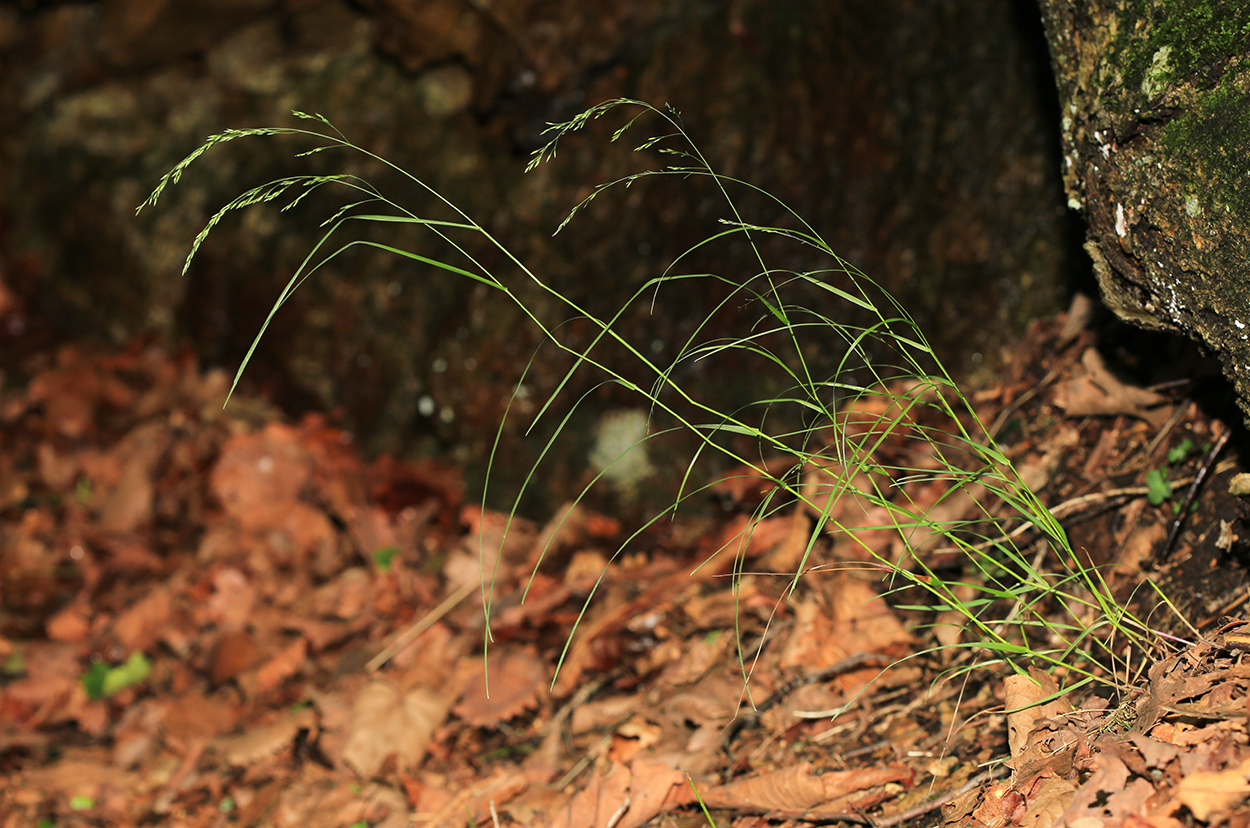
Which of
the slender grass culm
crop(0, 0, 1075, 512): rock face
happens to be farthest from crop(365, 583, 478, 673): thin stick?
the slender grass culm

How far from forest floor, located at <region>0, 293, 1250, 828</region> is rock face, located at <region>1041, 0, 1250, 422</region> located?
1.18ft

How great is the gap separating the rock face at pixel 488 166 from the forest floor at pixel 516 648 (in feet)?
1.01

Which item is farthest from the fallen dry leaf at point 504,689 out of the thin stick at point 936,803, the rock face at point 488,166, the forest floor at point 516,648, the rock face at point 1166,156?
the rock face at point 1166,156

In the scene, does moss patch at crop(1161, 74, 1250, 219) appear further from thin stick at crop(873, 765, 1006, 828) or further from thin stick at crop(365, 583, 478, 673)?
thin stick at crop(365, 583, 478, 673)

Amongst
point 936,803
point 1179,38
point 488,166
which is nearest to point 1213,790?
point 936,803

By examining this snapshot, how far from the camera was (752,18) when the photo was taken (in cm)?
306

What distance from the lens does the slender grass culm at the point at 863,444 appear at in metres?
1.24

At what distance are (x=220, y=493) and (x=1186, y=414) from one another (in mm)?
3415

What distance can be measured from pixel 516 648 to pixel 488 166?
6.83ft

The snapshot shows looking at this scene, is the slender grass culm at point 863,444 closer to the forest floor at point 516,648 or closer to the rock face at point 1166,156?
the forest floor at point 516,648

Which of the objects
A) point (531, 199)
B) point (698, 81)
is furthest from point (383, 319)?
point (698, 81)

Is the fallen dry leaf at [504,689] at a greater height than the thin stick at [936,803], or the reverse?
the thin stick at [936,803]

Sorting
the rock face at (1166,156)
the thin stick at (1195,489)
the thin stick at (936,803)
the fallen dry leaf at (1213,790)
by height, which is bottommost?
the thin stick at (936,803)

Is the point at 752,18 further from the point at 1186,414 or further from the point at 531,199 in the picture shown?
the point at 1186,414
